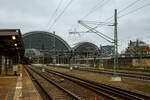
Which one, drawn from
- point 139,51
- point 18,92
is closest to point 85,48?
point 139,51

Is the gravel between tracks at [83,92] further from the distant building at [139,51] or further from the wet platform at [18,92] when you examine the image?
the distant building at [139,51]

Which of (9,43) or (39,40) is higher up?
(39,40)

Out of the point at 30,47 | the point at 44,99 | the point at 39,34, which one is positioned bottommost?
the point at 44,99

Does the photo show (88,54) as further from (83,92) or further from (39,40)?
(39,40)

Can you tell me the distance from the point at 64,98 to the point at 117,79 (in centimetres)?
1190

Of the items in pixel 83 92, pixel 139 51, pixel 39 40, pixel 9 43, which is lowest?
pixel 83 92

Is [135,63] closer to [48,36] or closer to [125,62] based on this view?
[125,62]

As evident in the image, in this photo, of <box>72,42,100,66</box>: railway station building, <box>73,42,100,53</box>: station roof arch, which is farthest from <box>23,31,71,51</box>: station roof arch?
<box>72,42,100,66</box>: railway station building

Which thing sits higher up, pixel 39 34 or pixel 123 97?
pixel 39 34

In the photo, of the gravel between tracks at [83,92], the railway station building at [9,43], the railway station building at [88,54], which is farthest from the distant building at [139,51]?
the gravel between tracks at [83,92]

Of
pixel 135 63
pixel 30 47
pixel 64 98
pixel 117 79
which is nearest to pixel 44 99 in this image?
pixel 64 98

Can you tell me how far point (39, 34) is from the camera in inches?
6240

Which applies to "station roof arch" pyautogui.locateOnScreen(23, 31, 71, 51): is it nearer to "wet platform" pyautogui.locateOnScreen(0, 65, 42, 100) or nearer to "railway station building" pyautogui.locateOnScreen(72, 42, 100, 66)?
"railway station building" pyautogui.locateOnScreen(72, 42, 100, 66)

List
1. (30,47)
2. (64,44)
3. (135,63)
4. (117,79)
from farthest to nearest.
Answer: (64,44)
(30,47)
(135,63)
(117,79)
